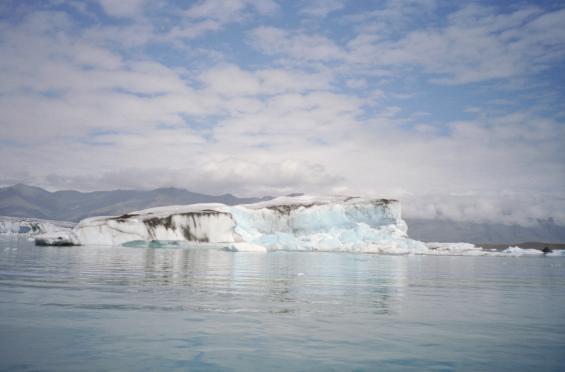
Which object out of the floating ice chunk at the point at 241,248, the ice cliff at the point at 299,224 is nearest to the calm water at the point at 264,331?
the floating ice chunk at the point at 241,248

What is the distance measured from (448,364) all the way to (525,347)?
162 cm

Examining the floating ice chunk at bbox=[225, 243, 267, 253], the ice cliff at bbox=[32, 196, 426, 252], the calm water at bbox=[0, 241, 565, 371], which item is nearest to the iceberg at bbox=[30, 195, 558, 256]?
the ice cliff at bbox=[32, 196, 426, 252]

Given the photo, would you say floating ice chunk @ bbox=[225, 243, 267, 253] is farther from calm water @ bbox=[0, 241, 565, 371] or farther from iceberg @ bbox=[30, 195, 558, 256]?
calm water @ bbox=[0, 241, 565, 371]

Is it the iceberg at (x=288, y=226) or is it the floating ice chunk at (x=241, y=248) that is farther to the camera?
the iceberg at (x=288, y=226)

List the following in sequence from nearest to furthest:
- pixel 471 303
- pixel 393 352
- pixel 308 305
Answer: pixel 393 352, pixel 308 305, pixel 471 303

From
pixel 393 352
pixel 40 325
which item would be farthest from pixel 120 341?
pixel 393 352

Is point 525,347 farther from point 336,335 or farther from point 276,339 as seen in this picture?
point 276,339

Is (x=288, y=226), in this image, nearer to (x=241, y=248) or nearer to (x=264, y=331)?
(x=241, y=248)

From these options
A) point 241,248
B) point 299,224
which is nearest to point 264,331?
point 241,248

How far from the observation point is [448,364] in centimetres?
450

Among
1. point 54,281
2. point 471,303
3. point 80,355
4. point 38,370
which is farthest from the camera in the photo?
point 54,281

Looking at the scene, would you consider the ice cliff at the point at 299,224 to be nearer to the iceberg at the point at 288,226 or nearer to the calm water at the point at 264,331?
the iceberg at the point at 288,226

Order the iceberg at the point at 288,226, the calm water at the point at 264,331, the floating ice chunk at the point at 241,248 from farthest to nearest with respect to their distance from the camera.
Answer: the iceberg at the point at 288,226
the floating ice chunk at the point at 241,248
the calm water at the point at 264,331

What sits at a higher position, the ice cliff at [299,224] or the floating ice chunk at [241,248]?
the ice cliff at [299,224]
